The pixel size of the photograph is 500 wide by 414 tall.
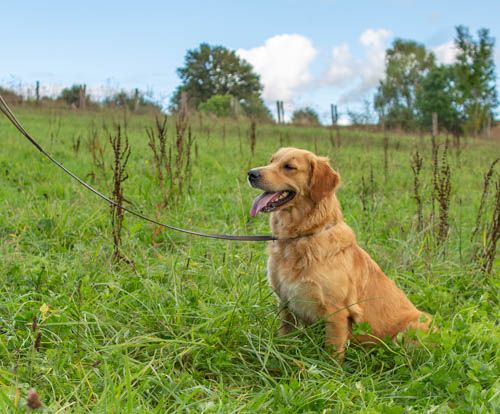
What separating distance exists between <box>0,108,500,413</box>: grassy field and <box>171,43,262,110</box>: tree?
55.0 metres

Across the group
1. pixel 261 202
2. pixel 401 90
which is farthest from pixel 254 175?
pixel 401 90

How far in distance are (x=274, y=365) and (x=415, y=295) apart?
1619 mm

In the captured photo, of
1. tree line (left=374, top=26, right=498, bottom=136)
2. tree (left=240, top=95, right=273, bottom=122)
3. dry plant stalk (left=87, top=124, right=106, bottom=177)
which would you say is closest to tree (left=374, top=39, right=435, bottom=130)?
tree line (left=374, top=26, right=498, bottom=136)

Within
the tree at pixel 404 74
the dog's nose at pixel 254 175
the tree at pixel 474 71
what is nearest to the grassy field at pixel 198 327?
the dog's nose at pixel 254 175

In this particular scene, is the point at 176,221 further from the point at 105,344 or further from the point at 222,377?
the point at 222,377

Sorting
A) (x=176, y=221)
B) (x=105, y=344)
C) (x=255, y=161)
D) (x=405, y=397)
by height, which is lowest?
(x=405, y=397)

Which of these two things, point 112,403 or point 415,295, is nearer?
point 112,403

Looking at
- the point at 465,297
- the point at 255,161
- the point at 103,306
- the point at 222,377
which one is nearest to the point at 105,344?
the point at 103,306

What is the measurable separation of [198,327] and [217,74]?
59241 millimetres

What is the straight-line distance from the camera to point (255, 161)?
894 centimetres

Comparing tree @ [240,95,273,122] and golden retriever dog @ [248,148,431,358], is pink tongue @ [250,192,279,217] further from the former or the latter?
tree @ [240,95,273,122]

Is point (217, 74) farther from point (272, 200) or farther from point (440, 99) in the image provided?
point (272, 200)

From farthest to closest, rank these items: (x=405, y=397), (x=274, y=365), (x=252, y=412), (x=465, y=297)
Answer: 1. (x=465, y=297)
2. (x=274, y=365)
3. (x=405, y=397)
4. (x=252, y=412)

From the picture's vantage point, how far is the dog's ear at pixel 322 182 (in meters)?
3.07
